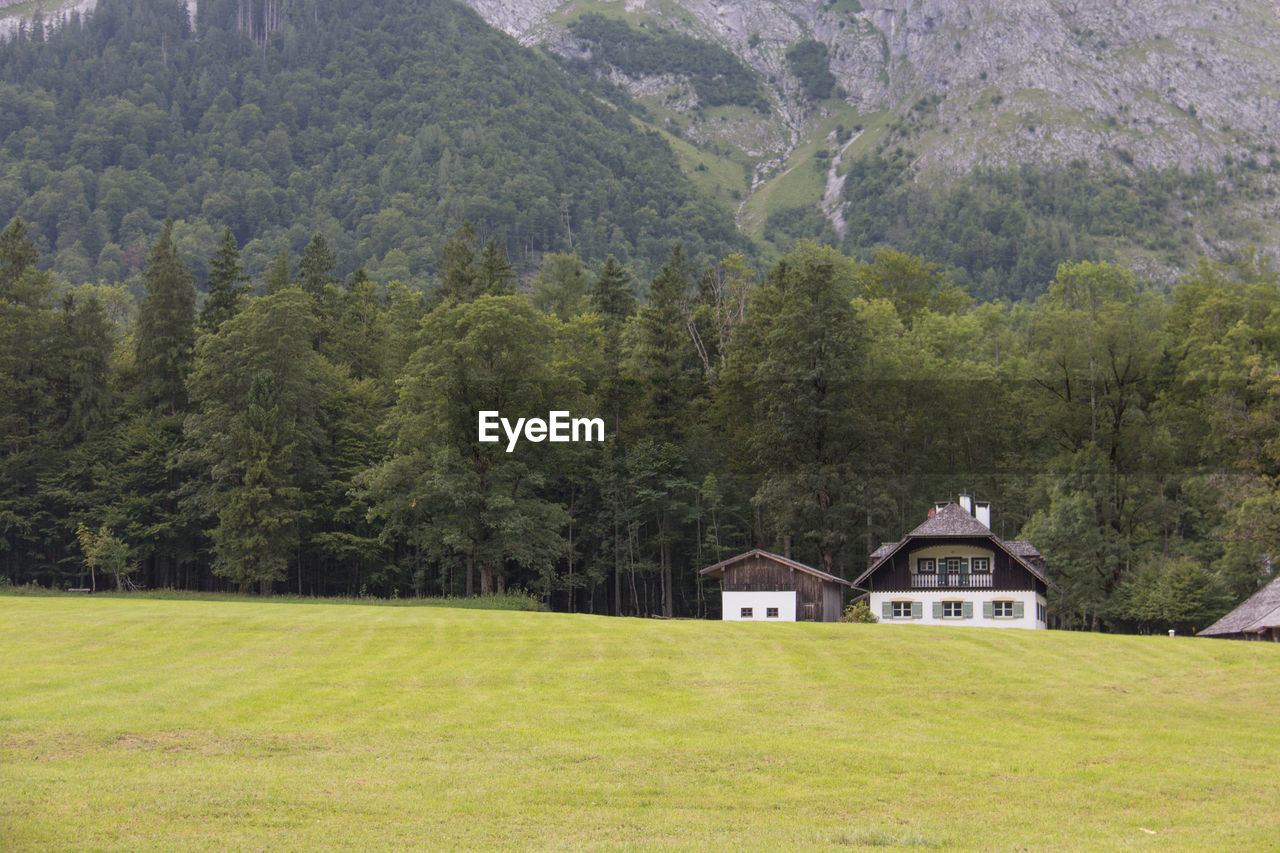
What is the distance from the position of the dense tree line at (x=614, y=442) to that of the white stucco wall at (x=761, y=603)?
5.23m

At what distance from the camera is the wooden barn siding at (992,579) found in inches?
2675

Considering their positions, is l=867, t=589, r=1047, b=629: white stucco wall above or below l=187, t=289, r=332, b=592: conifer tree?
below

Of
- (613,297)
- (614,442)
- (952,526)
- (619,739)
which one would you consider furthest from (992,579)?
(619,739)

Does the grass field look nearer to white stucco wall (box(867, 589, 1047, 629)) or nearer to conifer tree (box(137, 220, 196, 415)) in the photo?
white stucco wall (box(867, 589, 1047, 629))

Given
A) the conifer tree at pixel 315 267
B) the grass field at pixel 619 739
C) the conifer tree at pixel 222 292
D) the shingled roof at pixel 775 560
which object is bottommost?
the grass field at pixel 619 739

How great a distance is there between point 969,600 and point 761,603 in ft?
41.4

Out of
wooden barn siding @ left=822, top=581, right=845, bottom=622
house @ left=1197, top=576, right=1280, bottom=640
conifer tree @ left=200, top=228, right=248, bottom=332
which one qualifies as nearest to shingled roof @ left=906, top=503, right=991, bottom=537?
wooden barn siding @ left=822, top=581, right=845, bottom=622

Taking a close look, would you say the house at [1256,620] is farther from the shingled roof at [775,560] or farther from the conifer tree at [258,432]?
the conifer tree at [258,432]

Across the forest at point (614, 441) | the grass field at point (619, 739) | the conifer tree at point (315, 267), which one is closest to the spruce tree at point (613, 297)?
the forest at point (614, 441)

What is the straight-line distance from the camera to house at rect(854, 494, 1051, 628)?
67625mm

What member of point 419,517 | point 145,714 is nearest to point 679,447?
point 419,517

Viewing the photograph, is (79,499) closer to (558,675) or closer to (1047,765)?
(558,675)

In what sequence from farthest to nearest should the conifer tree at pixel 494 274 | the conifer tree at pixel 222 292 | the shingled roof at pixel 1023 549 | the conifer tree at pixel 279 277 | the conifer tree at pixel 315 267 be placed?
1. the conifer tree at pixel 315 267
2. the conifer tree at pixel 279 277
3. the conifer tree at pixel 494 274
4. the conifer tree at pixel 222 292
5. the shingled roof at pixel 1023 549

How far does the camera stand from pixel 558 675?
101 feet
